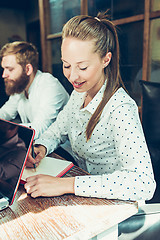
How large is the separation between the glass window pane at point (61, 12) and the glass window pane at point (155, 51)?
3.25 feet

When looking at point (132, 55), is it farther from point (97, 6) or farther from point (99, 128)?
point (99, 128)

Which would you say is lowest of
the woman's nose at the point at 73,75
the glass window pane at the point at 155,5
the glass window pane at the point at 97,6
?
the woman's nose at the point at 73,75

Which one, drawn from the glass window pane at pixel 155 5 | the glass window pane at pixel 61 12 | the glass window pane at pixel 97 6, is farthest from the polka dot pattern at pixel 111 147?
the glass window pane at pixel 61 12

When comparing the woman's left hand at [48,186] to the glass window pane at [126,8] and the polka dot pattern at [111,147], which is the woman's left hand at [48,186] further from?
the glass window pane at [126,8]

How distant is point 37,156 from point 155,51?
1207 millimetres

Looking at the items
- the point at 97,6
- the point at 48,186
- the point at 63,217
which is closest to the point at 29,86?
the point at 97,6

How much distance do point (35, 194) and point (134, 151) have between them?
336 millimetres

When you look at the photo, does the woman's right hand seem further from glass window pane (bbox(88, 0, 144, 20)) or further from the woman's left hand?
glass window pane (bbox(88, 0, 144, 20))

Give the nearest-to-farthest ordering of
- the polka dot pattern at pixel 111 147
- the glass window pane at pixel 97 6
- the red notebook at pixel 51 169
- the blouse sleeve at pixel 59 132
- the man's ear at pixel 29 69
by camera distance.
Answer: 1. the polka dot pattern at pixel 111 147
2. the red notebook at pixel 51 169
3. the blouse sleeve at pixel 59 132
4. the man's ear at pixel 29 69
5. the glass window pane at pixel 97 6

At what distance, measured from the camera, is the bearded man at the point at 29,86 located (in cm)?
181

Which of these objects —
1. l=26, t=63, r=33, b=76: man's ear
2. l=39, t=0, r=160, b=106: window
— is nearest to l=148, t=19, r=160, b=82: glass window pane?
l=39, t=0, r=160, b=106: window

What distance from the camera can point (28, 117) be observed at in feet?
6.71

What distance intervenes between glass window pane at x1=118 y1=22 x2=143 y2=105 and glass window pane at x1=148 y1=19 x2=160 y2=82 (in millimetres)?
101

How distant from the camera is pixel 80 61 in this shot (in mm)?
838
